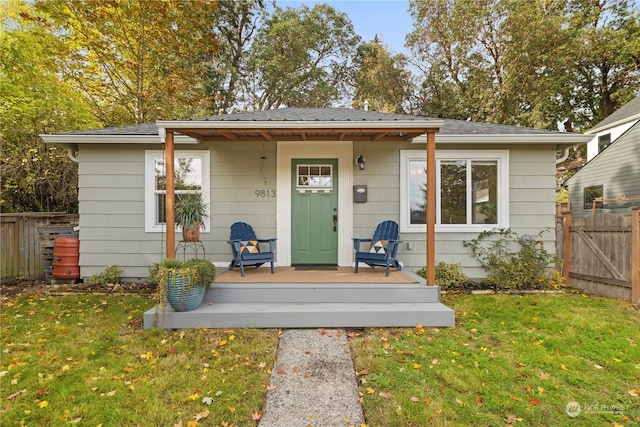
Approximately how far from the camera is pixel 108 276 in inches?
216

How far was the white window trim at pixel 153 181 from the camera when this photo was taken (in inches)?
219

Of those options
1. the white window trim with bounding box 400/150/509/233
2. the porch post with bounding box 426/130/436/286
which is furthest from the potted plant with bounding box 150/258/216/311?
the white window trim with bounding box 400/150/509/233

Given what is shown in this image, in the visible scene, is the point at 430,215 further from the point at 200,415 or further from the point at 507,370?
the point at 200,415

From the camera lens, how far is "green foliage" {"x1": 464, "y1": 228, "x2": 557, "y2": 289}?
534 cm

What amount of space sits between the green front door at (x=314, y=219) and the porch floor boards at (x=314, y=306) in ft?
3.88

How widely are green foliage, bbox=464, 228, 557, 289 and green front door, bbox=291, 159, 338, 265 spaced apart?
2.44 m

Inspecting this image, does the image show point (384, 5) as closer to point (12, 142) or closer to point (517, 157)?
point (517, 157)

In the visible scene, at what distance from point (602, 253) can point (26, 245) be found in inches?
405

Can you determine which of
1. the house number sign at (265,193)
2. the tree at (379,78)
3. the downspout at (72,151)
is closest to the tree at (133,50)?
the downspout at (72,151)

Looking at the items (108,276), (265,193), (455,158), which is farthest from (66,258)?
(455,158)

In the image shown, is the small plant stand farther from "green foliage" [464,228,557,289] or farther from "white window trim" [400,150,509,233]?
"green foliage" [464,228,557,289]

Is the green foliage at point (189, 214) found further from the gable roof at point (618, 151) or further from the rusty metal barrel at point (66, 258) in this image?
the gable roof at point (618, 151)

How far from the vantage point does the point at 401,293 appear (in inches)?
159

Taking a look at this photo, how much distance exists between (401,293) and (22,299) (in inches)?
220
